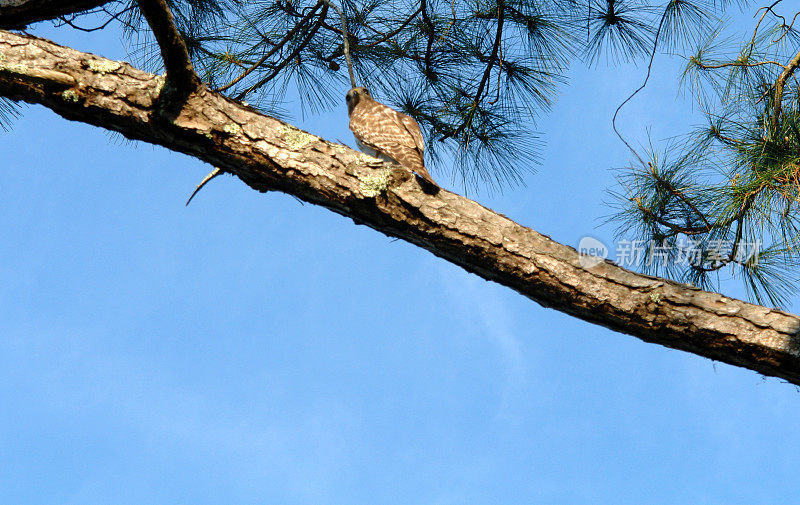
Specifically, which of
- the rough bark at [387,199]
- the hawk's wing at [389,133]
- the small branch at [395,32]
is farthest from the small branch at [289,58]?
the rough bark at [387,199]

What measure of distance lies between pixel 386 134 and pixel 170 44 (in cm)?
101

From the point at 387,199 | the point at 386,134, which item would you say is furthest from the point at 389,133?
the point at 387,199

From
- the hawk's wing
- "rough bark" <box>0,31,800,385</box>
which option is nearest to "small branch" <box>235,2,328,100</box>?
the hawk's wing

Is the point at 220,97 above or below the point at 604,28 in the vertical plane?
below

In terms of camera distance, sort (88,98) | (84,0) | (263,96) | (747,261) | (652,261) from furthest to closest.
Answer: (263,96), (652,261), (747,261), (84,0), (88,98)

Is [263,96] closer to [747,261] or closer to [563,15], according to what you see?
[563,15]

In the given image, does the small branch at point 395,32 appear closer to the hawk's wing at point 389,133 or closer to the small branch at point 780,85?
the hawk's wing at point 389,133

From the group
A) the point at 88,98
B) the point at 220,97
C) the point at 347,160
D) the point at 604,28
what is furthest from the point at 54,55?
the point at 604,28

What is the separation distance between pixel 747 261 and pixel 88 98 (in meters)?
2.04

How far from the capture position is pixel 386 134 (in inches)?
97.3

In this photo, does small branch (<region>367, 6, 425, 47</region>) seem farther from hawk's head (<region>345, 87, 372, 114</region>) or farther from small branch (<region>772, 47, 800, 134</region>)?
small branch (<region>772, 47, 800, 134</region>)

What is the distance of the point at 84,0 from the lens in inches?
83.0

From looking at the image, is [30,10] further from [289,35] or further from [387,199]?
[387,199]

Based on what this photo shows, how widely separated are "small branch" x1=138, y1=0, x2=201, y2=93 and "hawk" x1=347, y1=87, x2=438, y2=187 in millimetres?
789
